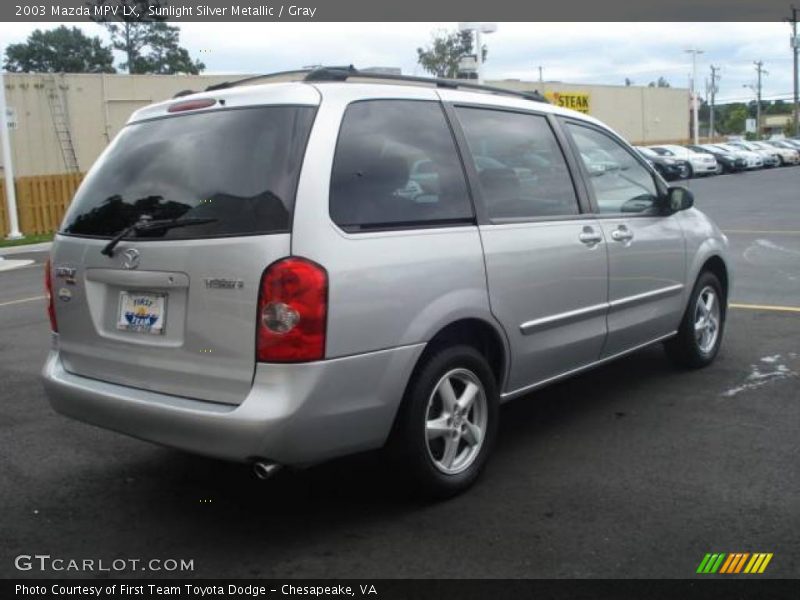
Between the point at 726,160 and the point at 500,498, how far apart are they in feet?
132

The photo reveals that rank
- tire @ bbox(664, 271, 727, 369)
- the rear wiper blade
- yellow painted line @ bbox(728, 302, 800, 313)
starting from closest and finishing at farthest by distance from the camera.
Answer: the rear wiper blade, tire @ bbox(664, 271, 727, 369), yellow painted line @ bbox(728, 302, 800, 313)

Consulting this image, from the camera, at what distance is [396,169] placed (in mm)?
3895

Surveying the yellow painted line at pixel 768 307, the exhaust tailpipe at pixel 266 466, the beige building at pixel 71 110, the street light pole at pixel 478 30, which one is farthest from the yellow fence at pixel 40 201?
the exhaust tailpipe at pixel 266 466

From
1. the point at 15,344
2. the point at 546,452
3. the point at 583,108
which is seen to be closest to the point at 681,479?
the point at 546,452

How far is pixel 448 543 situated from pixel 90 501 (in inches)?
69.2

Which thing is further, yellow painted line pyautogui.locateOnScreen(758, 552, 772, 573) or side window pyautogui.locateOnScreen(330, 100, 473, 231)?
side window pyautogui.locateOnScreen(330, 100, 473, 231)

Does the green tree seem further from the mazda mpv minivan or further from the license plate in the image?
the license plate

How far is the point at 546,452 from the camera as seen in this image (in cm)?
465

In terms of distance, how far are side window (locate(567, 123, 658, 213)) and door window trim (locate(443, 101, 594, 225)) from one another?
0.49 ft

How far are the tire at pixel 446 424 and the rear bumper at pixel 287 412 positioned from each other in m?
0.10

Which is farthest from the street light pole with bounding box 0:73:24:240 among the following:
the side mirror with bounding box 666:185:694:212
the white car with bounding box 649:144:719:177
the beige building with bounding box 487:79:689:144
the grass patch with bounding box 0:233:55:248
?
the beige building with bounding box 487:79:689:144

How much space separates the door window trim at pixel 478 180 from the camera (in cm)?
423

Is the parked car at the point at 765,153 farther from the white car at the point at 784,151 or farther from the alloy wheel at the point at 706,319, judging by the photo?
the alloy wheel at the point at 706,319

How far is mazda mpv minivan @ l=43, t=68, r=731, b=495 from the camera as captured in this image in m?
3.40
